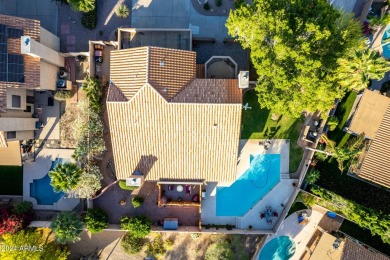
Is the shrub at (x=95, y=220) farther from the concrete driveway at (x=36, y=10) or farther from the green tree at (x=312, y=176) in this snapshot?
the green tree at (x=312, y=176)

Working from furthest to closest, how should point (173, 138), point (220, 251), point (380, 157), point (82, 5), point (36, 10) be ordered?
point (36, 10) → point (220, 251) → point (82, 5) → point (380, 157) → point (173, 138)

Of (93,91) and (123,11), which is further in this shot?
(123,11)

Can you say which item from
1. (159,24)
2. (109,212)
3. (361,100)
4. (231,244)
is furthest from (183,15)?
(231,244)

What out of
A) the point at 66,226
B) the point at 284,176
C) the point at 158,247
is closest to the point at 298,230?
the point at 284,176

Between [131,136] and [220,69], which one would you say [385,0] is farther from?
[131,136]

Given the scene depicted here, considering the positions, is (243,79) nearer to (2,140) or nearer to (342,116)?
(342,116)

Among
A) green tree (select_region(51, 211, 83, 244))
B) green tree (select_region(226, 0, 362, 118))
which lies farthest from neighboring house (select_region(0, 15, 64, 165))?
green tree (select_region(226, 0, 362, 118))
